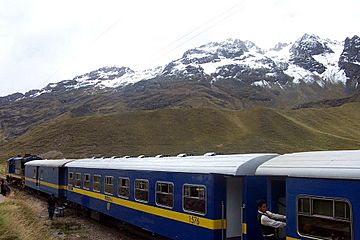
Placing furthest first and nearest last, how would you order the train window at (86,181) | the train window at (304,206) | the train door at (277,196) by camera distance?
the train window at (86,181), the train door at (277,196), the train window at (304,206)

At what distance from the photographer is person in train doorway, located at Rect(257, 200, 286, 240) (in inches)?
370

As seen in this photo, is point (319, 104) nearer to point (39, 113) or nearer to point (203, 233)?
point (39, 113)

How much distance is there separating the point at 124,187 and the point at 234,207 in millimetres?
6514

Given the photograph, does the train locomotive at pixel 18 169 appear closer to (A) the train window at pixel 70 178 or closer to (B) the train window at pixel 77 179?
(A) the train window at pixel 70 178

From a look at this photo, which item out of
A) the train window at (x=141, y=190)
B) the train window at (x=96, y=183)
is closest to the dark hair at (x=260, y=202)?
the train window at (x=141, y=190)

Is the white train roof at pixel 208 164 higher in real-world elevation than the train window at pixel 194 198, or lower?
higher

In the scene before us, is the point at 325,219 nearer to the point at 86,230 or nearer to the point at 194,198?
the point at 194,198

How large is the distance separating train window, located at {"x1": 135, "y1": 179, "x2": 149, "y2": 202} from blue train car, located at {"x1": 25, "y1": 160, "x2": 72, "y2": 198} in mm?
12044

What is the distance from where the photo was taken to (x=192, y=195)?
12.0 metres

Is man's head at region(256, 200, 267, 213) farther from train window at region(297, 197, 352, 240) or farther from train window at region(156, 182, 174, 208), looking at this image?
train window at region(156, 182, 174, 208)

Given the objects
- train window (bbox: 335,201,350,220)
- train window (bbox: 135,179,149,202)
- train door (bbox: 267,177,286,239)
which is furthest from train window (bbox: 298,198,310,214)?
train window (bbox: 135,179,149,202)

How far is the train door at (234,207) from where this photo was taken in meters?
11.0

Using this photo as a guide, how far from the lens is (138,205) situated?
15.3 m

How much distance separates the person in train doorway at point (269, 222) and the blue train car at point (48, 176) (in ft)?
60.9
